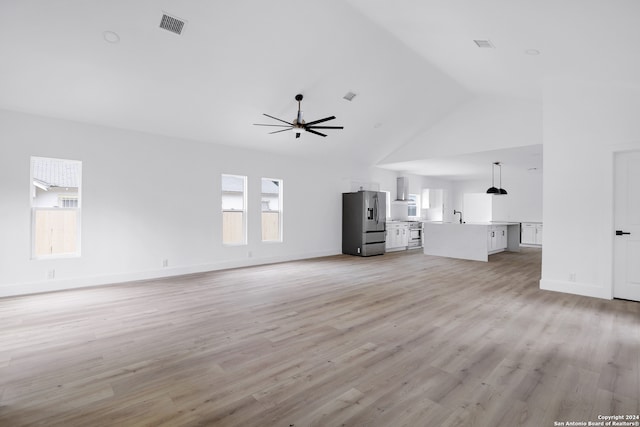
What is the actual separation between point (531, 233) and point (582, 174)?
22.5 feet

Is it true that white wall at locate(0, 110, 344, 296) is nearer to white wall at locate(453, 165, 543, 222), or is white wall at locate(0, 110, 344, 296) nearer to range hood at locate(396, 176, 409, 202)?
range hood at locate(396, 176, 409, 202)

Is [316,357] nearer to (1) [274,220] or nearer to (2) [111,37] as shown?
(2) [111,37]

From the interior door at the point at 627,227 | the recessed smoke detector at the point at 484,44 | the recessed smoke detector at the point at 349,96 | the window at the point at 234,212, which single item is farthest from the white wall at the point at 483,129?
the window at the point at 234,212

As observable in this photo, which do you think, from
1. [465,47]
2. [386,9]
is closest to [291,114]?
[386,9]

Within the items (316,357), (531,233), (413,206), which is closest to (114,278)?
(316,357)

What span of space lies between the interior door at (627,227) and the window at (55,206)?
314 inches

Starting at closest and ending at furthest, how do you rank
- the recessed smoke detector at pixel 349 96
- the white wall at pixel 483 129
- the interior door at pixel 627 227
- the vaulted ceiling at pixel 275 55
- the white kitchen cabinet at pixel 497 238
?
the vaulted ceiling at pixel 275 55
the interior door at pixel 627 227
the recessed smoke detector at pixel 349 96
the white wall at pixel 483 129
the white kitchen cabinet at pixel 497 238

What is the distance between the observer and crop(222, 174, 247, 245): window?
671 centimetres

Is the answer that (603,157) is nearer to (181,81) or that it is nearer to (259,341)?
(259,341)

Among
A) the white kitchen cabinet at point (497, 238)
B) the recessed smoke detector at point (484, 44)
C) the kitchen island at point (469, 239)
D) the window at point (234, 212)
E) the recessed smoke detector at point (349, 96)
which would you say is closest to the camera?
the recessed smoke detector at point (484, 44)

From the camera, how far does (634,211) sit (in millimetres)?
4168

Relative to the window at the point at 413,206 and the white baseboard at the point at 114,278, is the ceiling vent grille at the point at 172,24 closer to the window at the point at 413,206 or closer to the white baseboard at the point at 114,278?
the white baseboard at the point at 114,278

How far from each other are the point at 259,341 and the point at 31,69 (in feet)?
14.0

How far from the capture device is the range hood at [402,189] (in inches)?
401
